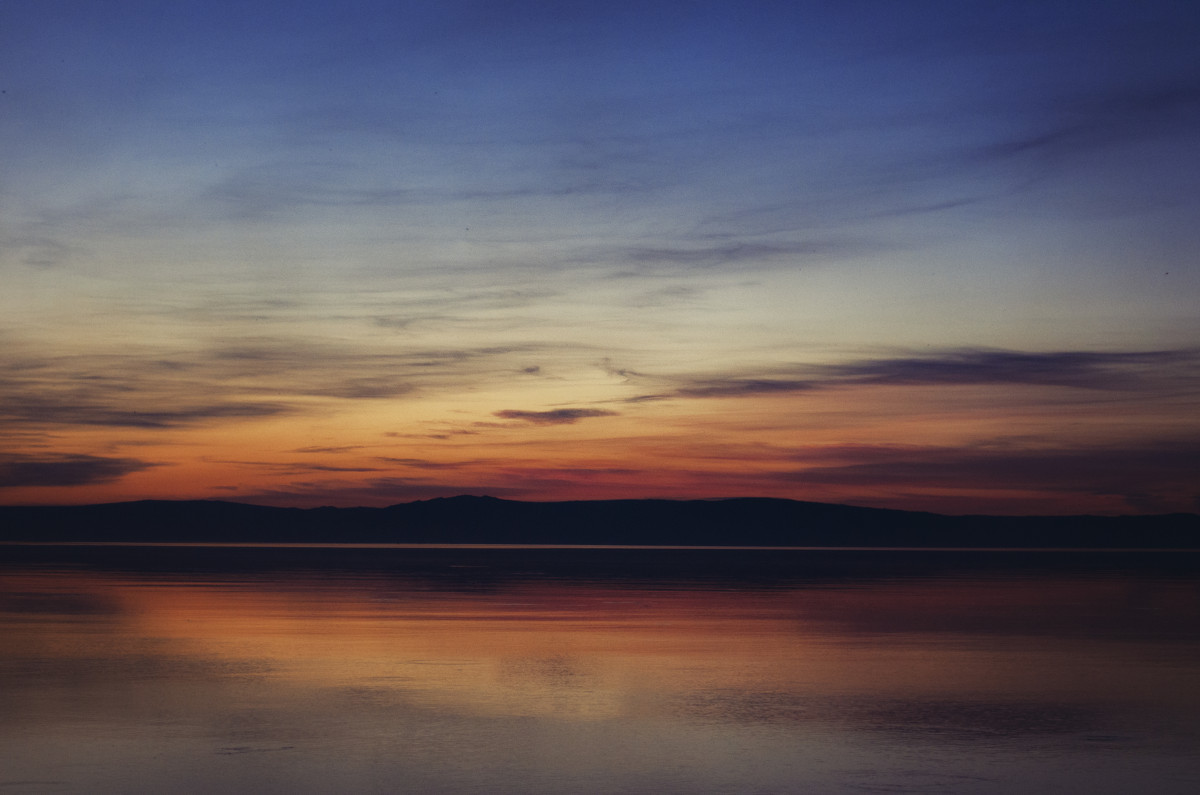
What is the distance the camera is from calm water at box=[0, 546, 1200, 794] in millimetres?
9844

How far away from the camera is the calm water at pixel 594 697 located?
9.84 m

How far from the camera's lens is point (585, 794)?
919 centimetres

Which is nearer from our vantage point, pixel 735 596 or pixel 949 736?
pixel 949 736

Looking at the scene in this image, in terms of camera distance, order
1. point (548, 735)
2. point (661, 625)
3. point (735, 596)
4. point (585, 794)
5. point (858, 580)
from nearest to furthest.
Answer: point (585, 794), point (548, 735), point (661, 625), point (735, 596), point (858, 580)

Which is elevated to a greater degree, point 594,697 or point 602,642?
point 602,642

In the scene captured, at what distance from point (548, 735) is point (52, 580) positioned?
28.1 metres

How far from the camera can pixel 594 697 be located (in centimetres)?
1332

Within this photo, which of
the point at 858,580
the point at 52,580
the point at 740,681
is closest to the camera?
the point at 740,681

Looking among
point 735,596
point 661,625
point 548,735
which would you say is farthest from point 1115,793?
point 735,596

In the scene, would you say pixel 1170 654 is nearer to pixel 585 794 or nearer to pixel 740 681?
pixel 740 681

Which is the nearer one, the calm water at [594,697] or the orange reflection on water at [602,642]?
the calm water at [594,697]

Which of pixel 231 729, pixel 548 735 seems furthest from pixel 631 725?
pixel 231 729

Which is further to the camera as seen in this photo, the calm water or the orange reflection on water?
the orange reflection on water

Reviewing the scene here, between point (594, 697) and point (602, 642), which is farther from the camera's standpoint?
point (602, 642)
